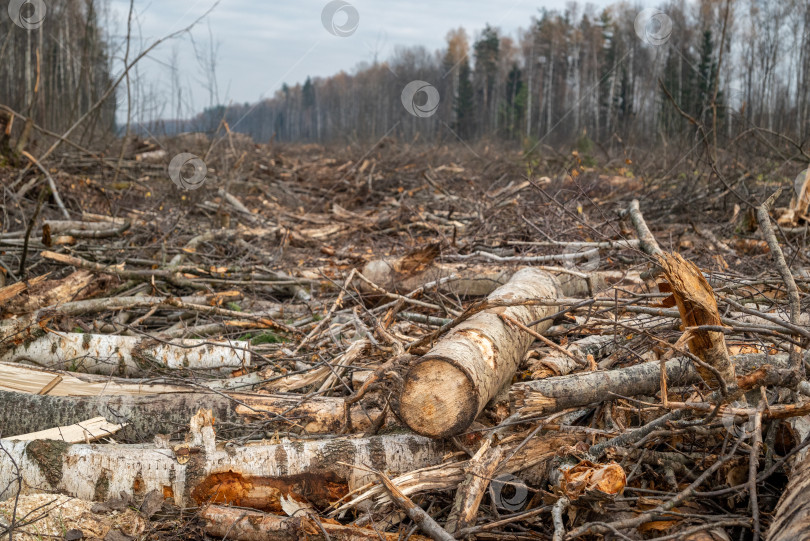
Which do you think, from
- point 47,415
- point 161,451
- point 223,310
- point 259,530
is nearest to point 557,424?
point 259,530

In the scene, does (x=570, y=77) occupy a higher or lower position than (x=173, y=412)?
higher

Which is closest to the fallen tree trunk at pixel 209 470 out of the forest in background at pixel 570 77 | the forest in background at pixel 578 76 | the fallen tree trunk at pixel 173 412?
the fallen tree trunk at pixel 173 412

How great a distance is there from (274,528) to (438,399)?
0.81 m

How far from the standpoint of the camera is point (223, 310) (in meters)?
4.55

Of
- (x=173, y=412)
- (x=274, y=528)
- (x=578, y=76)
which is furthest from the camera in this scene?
(x=578, y=76)

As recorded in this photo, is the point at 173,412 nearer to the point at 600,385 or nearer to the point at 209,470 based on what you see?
the point at 209,470

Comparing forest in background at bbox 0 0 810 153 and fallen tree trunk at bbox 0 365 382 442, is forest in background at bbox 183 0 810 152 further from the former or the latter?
fallen tree trunk at bbox 0 365 382 442

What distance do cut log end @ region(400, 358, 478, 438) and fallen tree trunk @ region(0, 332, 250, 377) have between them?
1.71 metres

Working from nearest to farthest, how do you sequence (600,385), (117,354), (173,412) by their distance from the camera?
(600,385), (173,412), (117,354)

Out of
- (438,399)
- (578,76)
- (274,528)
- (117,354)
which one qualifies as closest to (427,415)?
(438,399)

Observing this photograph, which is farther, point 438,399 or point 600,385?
point 600,385

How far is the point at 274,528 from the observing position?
7.57 ft

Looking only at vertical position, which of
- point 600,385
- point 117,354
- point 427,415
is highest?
point 600,385

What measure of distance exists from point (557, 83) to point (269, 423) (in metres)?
42.2
